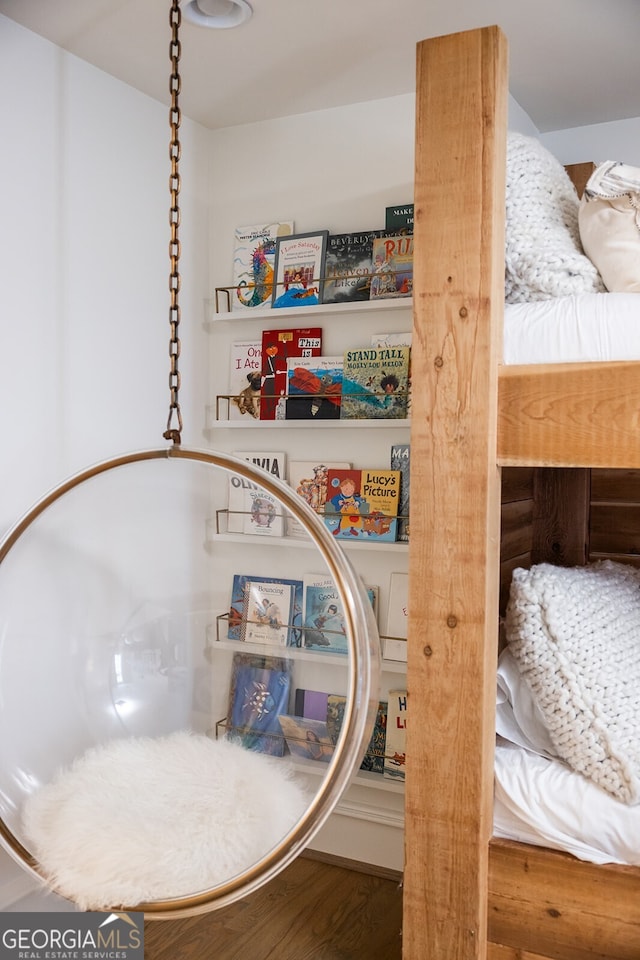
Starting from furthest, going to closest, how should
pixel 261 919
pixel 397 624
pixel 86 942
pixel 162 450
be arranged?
pixel 397 624 < pixel 261 919 < pixel 86 942 < pixel 162 450

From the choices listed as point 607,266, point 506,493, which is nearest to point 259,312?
point 506,493

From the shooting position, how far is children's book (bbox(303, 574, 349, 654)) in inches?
47.3

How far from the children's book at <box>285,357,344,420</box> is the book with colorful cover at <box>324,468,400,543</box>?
0.64 ft

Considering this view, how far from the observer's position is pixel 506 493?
2.14 meters

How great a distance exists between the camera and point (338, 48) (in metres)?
2.20

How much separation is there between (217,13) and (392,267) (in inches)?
32.5

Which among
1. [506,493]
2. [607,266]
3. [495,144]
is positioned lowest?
[506,493]

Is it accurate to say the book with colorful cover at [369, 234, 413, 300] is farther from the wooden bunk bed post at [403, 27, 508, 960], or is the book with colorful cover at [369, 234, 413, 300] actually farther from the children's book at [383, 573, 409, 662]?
the wooden bunk bed post at [403, 27, 508, 960]

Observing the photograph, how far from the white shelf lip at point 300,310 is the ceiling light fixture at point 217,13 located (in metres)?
0.80

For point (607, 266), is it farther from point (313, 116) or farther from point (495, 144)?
point (313, 116)

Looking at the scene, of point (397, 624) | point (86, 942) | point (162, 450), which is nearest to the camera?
point (162, 450)

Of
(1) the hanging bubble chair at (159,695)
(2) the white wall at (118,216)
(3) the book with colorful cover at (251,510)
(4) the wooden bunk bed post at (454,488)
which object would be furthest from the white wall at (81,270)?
(4) the wooden bunk bed post at (454,488)

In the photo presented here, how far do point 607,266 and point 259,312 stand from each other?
1.37 meters

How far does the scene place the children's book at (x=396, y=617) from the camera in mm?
2459
